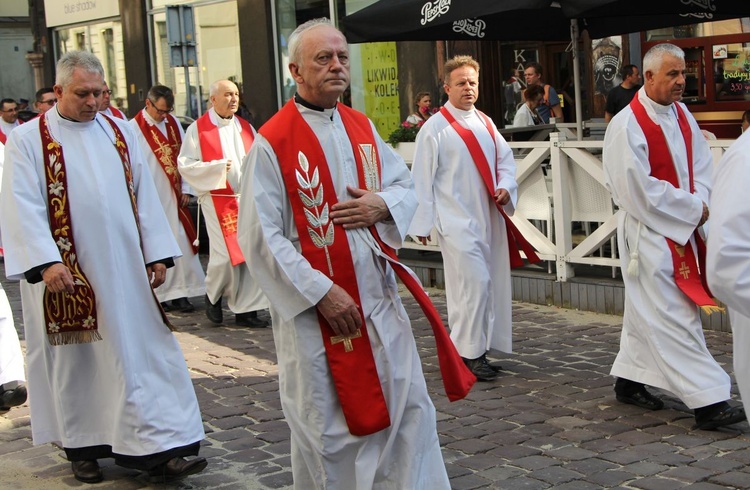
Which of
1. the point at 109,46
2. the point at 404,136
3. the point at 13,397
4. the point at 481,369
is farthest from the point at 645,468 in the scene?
the point at 109,46

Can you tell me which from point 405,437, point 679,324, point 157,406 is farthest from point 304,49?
point 679,324

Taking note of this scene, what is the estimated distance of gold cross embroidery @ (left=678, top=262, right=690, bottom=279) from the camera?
20.8 ft

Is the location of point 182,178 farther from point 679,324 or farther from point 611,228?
point 679,324

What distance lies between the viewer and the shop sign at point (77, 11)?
23.6 metres

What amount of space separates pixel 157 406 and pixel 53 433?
0.65 metres

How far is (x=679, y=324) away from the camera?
629 centimetres

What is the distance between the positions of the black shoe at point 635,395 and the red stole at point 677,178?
66 cm

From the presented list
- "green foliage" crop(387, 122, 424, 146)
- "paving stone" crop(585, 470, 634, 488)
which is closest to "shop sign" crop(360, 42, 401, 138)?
"green foliage" crop(387, 122, 424, 146)

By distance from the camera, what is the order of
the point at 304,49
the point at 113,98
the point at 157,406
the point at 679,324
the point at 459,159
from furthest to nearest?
the point at 113,98 < the point at 459,159 < the point at 679,324 < the point at 157,406 < the point at 304,49

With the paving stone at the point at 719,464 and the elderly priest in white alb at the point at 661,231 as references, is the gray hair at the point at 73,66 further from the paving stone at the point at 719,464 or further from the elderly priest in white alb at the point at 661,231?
the paving stone at the point at 719,464

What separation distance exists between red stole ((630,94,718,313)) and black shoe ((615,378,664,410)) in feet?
2.18

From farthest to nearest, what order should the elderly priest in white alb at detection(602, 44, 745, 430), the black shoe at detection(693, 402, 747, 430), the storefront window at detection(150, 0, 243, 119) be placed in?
1. the storefront window at detection(150, 0, 243, 119)
2. the elderly priest in white alb at detection(602, 44, 745, 430)
3. the black shoe at detection(693, 402, 747, 430)

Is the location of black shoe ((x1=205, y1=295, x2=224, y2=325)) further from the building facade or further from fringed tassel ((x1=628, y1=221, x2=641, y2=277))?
the building facade

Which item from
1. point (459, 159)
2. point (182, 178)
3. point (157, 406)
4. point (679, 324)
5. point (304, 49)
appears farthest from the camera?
point (182, 178)
